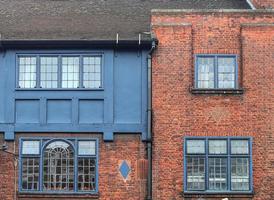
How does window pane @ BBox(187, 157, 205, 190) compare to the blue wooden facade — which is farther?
the blue wooden facade

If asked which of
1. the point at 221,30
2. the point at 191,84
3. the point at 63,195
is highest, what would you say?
the point at 221,30

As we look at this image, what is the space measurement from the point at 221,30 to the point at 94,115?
17.4 feet

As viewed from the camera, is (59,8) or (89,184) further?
(59,8)

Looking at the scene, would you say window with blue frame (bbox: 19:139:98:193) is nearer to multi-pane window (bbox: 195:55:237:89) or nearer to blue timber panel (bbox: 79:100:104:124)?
blue timber panel (bbox: 79:100:104:124)

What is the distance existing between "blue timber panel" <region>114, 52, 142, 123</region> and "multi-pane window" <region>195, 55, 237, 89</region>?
2065mm

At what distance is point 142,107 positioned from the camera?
2575 centimetres

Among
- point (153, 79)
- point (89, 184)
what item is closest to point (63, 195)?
point (89, 184)

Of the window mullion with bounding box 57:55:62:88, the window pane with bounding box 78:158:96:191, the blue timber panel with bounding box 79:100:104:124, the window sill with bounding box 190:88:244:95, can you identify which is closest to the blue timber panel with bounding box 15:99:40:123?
the window mullion with bounding box 57:55:62:88

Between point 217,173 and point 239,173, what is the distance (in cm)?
74

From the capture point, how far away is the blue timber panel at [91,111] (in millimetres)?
25750

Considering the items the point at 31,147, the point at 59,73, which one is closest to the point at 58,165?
the point at 31,147

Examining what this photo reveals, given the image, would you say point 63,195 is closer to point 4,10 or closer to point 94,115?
point 94,115

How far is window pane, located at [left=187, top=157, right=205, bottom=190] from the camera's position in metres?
25.3

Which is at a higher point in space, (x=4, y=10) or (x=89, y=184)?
(x=4, y=10)
